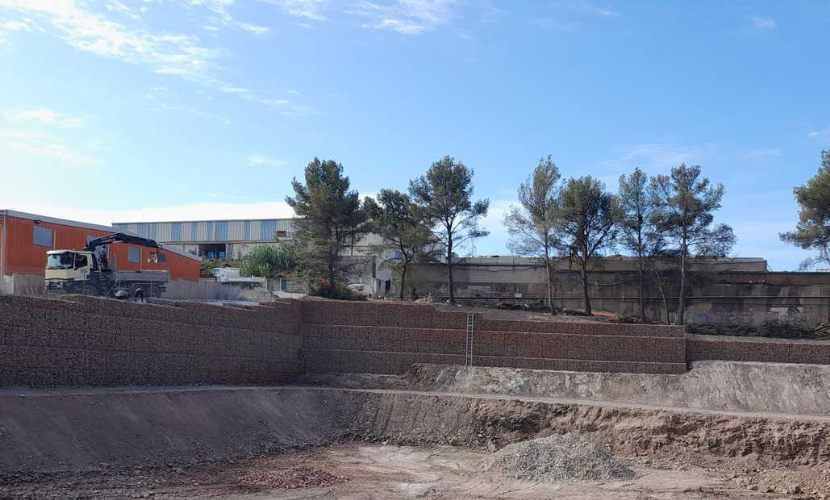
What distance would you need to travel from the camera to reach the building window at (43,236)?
3058 cm

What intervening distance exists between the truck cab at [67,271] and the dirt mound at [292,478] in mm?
13141

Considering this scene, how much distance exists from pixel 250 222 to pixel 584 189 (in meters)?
30.8

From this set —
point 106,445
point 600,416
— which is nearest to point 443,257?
point 600,416

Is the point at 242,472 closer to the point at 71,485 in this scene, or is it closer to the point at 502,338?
the point at 71,485

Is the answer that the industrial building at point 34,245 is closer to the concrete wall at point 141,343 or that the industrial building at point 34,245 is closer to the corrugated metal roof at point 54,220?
the corrugated metal roof at point 54,220

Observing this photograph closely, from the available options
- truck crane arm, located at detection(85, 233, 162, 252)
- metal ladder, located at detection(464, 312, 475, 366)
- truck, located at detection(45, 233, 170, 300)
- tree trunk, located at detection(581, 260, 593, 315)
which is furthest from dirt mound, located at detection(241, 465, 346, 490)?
tree trunk, located at detection(581, 260, 593, 315)

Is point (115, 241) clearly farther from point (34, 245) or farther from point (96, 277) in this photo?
point (34, 245)

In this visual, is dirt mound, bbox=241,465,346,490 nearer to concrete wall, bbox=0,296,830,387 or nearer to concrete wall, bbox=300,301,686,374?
concrete wall, bbox=0,296,830,387

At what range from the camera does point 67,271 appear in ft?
90.8

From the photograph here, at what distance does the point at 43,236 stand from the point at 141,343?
11699 millimetres

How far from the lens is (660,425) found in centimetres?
2373

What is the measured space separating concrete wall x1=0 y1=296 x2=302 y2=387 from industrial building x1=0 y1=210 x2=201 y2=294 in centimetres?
646

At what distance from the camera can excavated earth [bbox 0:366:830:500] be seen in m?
16.2

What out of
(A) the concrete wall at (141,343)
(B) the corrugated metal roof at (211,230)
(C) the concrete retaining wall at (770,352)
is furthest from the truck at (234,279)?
(C) the concrete retaining wall at (770,352)
